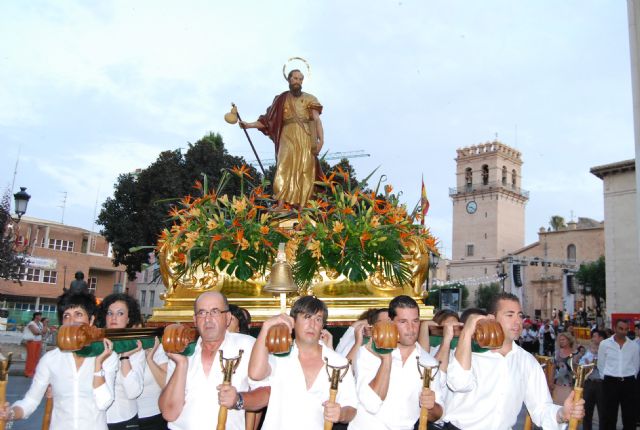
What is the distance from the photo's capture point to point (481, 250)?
265 ft

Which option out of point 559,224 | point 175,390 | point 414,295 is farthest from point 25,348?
point 559,224

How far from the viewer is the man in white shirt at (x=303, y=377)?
3547 mm

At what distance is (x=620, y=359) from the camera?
387 inches

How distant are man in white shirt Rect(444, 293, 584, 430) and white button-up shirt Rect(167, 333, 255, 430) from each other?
137 cm

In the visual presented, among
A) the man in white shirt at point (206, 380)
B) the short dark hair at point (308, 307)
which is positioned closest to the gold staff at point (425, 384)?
the short dark hair at point (308, 307)

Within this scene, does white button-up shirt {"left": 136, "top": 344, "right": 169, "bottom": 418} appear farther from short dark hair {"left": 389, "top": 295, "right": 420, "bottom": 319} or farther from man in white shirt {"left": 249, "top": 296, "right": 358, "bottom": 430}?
short dark hair {"left": 389, "top": 295, "right": 420, "bottom": 319}

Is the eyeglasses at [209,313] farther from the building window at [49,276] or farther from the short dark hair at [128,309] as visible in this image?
the building window at [49,276]

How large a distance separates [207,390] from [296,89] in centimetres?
574

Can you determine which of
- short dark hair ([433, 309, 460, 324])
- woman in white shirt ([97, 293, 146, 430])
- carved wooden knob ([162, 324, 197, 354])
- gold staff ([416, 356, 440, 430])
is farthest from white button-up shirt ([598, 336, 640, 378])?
carved wooden knob ([162, 324, 197, 354])

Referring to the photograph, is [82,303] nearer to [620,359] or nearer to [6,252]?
[620,359]

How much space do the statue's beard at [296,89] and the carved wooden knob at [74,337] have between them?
19.1ft

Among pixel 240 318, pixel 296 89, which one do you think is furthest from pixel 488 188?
pixel 240 318

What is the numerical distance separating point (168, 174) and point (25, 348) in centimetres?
1252

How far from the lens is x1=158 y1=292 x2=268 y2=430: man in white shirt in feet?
11.9
